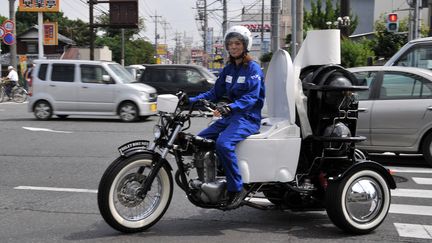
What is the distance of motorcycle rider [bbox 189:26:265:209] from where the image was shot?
4.61 m

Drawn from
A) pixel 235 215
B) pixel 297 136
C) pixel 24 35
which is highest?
pixel 24 35

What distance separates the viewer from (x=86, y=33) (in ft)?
269

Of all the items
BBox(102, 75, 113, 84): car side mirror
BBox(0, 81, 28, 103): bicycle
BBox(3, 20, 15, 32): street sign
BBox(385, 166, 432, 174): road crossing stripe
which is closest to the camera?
BBox(385, 166, 432, 174): road crossing stripe

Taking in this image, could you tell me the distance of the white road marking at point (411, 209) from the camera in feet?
18.8

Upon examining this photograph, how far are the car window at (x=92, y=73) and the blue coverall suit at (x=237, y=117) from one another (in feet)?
36.1

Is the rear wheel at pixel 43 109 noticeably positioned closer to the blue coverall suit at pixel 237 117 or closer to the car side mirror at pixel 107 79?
the car side mirror at pixel 107 79

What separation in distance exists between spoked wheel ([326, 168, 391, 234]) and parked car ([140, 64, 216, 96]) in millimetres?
13652

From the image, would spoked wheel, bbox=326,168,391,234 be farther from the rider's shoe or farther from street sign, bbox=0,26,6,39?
street sign, bbox=0,26,6,39

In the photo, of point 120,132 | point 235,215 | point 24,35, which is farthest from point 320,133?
point 24,35

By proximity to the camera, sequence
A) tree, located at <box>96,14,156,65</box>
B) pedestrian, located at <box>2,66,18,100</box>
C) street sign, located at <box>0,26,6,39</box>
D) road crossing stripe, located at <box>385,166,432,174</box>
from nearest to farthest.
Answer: road crossing stripe, located at <box>385,166,432,174</box> < pedestrian, located at <box>2,66,18,100</box> < street sign, located at <box>0,26,6,39</box> < tree, located at <box>96,14,156,65</box>

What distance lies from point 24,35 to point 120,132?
55540mm

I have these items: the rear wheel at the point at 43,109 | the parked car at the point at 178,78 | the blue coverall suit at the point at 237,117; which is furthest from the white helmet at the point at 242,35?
the parked car at the point at 178,78

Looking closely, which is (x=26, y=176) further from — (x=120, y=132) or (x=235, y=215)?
(x=120, y=132)

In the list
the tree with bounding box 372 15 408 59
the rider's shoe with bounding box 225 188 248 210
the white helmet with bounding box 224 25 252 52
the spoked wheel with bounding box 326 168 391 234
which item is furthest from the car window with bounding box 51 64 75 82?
the tree with bounding box 372 15 408 59
